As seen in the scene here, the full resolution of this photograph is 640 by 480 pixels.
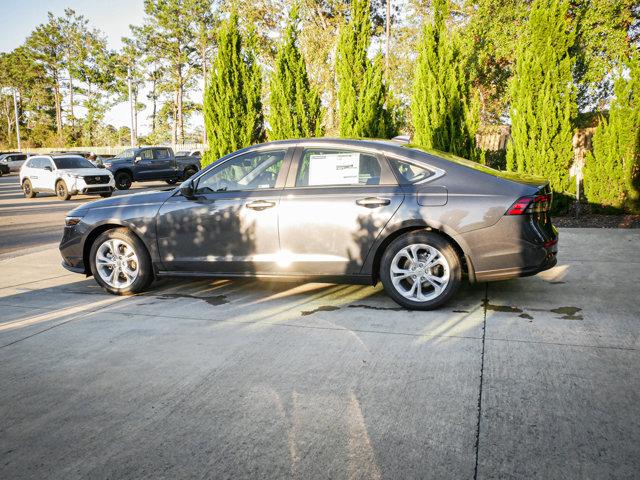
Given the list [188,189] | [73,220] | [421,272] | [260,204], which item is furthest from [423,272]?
[73,220]

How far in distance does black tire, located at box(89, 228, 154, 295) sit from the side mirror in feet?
2.47

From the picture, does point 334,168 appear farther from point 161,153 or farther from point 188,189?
point 161,153

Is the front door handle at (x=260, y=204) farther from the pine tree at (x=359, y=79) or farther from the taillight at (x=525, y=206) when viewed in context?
the pine tree at (x=359, y=79)

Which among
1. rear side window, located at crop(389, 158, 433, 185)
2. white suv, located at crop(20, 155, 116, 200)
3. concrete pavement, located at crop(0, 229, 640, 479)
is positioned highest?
white suv, located at crop(20, 155, 116, 200)

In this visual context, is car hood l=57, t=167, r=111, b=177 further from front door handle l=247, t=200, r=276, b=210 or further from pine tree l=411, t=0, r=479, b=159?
front door handle l=247, t=200, r=276, b=210

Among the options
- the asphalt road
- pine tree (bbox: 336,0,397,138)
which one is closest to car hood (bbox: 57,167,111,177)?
the asphalt road

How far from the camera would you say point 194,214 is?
536 centimetres

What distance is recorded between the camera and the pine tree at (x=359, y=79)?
11492 millimetres

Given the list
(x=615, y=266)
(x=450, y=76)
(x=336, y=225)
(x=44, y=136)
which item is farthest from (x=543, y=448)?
(x=44, y=136)

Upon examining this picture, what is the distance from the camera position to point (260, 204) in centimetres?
509

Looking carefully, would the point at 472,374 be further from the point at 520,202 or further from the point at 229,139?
the point at 229,139

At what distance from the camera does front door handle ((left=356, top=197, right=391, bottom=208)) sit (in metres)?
4.72

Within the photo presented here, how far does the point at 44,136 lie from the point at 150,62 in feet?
80.8

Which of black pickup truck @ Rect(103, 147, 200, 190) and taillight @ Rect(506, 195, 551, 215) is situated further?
black pickup truck @ Rect(103, 147, 200, 190)
